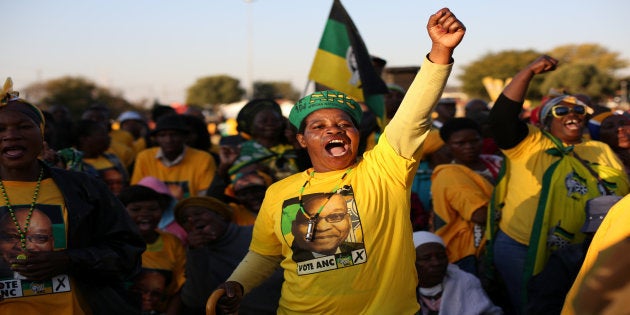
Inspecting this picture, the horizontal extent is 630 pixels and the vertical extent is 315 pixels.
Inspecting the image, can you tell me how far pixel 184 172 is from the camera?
22.2 ft

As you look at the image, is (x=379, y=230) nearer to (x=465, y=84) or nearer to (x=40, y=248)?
(x=40, y=248)

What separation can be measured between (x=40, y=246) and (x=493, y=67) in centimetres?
6319

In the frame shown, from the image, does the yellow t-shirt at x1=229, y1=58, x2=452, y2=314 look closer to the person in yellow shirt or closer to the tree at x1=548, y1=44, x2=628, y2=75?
the person in yellow shirt

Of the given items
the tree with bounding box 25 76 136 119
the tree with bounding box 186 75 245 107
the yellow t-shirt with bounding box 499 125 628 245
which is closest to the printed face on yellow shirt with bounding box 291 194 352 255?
the yellow t-shirt with bounding box 499 125 628 245

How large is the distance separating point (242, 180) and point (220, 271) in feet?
3.16

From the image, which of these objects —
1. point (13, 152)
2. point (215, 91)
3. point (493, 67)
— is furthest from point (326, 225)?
point (215, 91)

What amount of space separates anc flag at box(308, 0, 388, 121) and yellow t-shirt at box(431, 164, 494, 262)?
4.23 ft

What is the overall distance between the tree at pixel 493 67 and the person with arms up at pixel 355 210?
2298 inches

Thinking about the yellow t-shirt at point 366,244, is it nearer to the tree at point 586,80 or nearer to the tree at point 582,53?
the tree at point 586,80

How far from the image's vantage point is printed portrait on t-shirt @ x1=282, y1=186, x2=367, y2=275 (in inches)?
115

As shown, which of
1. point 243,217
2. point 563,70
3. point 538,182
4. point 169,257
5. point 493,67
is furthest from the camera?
point 493,67

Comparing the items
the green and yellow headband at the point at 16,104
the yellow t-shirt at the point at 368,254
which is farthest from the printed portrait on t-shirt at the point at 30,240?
the yellow t-shirt at the point at 368,254

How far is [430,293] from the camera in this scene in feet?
15.3

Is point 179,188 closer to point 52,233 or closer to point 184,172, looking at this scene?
point 184,172
